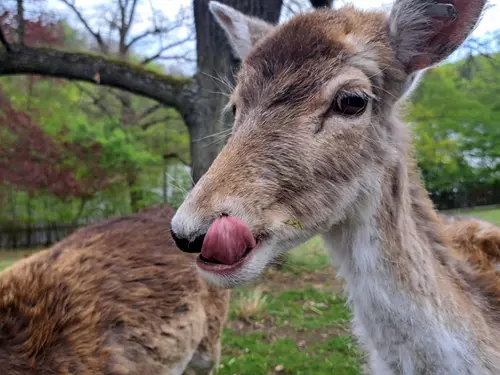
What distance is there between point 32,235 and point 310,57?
24.3m

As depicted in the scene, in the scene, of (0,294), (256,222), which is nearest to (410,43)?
(256,222)

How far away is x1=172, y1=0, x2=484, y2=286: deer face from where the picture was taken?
196 centimetres

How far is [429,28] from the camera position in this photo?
253 cm

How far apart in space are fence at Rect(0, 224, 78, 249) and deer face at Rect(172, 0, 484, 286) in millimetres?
22151

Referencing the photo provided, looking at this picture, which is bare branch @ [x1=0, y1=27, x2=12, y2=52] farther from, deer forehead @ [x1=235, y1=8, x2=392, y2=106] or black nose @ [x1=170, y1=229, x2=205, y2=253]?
black nose @ [x1=170, y1=229, x2=205, y2=253]

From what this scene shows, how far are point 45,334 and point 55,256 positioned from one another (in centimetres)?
90

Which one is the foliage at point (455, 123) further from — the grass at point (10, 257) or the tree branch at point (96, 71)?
the grass at point (10, 257)

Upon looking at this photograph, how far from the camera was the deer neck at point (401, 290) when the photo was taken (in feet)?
7.70

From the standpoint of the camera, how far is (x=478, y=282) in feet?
9.12

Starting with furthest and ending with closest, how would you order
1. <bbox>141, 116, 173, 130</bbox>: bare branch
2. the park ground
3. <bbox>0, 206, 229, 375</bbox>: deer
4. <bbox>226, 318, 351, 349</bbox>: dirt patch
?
1. <bbox>141, 116, 173, 130</bbox>: bare branch
2. <bbox>226, 318, 351, 349</bbox>: dirt patch
3. the park ground
4. <bbox>0, 206, 229, 375</bbox>: deer

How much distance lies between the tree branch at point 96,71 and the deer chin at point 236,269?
624cm

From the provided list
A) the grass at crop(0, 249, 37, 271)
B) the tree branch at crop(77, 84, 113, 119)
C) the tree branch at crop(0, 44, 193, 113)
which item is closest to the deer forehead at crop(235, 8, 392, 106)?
the tree branch at crop(0, 44, 193, 113)

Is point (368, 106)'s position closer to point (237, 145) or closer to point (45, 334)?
point (237, 145)

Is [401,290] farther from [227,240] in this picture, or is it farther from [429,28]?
[429,28]
